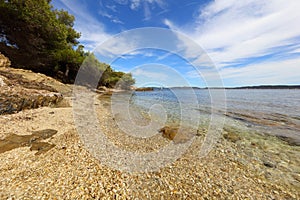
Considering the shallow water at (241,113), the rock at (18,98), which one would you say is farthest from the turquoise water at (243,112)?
the rock at (18,98)

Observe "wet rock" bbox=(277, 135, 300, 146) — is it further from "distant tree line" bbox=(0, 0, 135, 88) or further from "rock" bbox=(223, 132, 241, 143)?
"distant tree line" bbox=(0, 0, 135, 88)

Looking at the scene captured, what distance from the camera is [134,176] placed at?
142 inches

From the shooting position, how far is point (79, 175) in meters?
3.33

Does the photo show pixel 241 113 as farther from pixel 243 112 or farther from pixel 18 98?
pixel 18 98

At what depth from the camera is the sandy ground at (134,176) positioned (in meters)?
2.91

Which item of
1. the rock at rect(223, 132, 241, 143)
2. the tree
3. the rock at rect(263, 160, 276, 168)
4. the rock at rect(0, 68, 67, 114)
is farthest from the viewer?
the tree

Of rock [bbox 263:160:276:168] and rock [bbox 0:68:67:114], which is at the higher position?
rock [bbox 0:68:67:114]

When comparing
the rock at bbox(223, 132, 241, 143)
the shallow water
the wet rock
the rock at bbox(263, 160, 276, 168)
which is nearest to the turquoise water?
the shallow water

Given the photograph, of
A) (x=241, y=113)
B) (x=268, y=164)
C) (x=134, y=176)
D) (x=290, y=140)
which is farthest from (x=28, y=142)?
(x=241, y=113)

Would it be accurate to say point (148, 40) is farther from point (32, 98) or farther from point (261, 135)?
point (261, 135)

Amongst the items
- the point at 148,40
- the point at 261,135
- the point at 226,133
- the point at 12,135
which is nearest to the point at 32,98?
the point at 12,135

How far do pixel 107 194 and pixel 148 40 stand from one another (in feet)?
27.2

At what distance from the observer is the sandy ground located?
9.55ft

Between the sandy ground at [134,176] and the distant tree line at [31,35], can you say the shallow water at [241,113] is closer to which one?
the sandy ground at [134,176]
